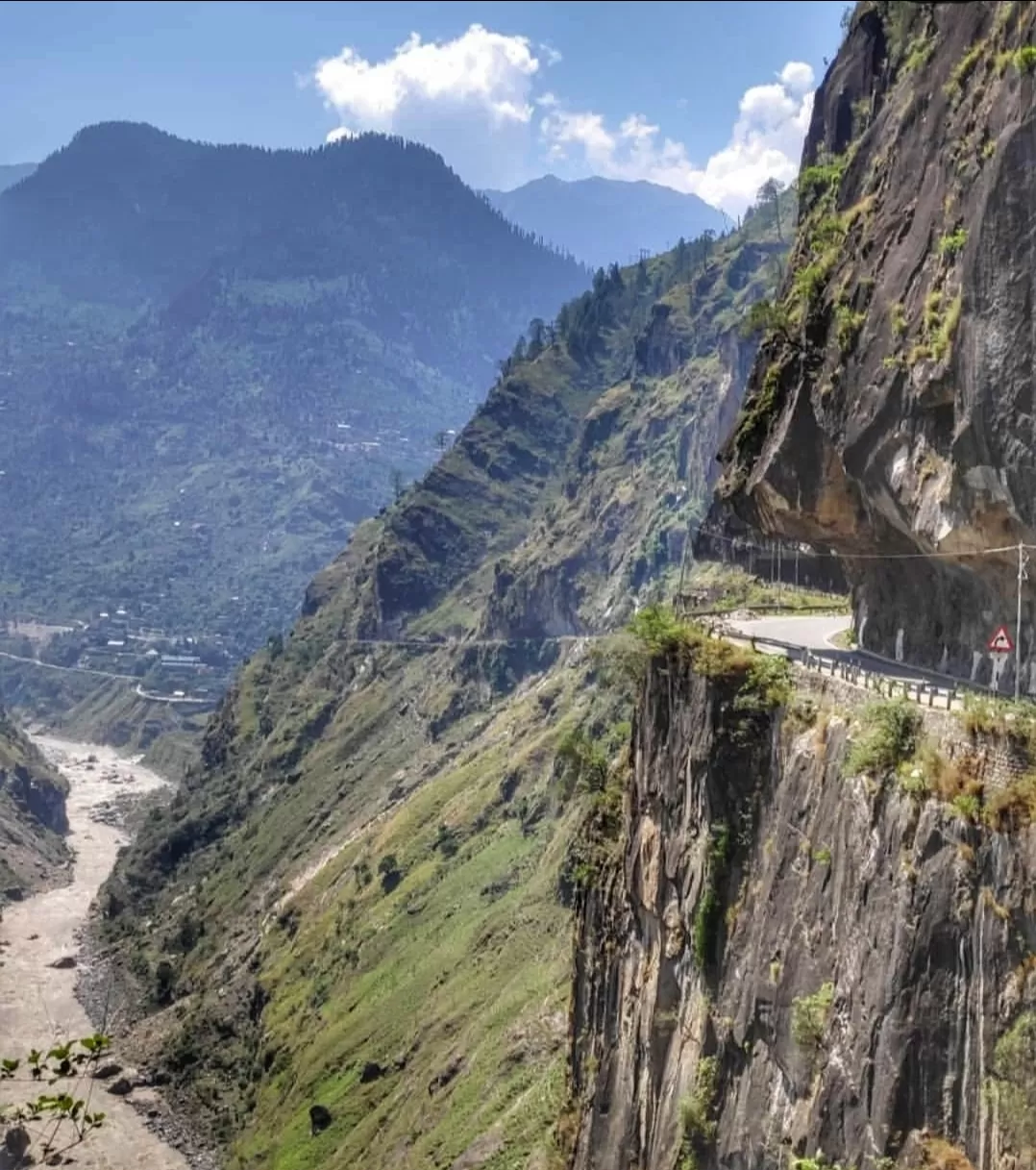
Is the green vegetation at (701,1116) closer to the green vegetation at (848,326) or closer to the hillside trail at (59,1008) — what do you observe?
the green vegetation at (848,326)

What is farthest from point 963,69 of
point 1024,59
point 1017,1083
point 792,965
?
point 1017,1083

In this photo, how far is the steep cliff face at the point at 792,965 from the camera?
2145 cm

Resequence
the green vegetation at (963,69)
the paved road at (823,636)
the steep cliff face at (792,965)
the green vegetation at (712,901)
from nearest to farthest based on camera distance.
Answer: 1. the steep cliff face at (792,965)
2. the green vegetation at (963,69)
3. the green vegetation at (712,901)
4. the paved road at (823,636)

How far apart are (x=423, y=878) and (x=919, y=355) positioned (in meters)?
93.0

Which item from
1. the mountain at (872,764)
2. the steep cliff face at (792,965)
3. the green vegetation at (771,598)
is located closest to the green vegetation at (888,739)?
the mountain at (872,764)

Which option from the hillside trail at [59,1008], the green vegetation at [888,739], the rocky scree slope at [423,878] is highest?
the green vegetation at [888,739]

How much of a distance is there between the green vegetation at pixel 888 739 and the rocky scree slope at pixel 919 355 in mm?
4593

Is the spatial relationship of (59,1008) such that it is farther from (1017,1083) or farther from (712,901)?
(1017,1083)

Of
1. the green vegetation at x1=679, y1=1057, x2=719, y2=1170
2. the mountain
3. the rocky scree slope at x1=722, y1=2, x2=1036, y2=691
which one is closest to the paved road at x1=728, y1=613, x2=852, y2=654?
the rocky scree slope at x1=722, y1=2, x2=1036, y2=691

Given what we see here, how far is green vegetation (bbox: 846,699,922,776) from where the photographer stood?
25516mm

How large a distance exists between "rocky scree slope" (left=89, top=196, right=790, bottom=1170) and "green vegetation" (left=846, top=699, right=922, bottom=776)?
2255cm

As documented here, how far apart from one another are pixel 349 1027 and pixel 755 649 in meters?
69.4

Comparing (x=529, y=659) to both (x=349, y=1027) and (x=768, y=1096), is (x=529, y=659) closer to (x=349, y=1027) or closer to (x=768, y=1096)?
(x=349, y=1027)

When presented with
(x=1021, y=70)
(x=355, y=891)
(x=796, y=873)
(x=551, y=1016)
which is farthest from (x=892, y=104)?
(x=355, y=891)
